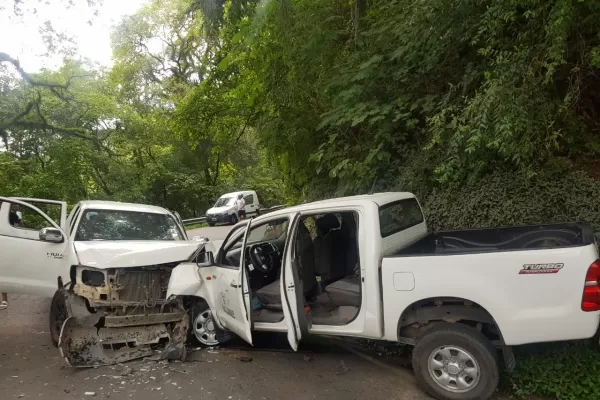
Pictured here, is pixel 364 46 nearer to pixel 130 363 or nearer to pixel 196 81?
pixel 130 363

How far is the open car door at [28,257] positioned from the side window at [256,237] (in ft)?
8.25

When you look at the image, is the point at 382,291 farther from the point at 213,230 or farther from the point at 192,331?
the point at 213,230

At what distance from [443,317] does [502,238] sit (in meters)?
1.48


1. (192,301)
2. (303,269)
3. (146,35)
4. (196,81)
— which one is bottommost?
(192,301)

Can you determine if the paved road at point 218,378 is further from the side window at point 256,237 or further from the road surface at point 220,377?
the side window at point 256,237

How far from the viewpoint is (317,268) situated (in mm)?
5090

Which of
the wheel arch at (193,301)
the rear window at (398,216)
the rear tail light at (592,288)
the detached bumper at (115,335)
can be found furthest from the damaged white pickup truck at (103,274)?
the rear tail light at (592,288)

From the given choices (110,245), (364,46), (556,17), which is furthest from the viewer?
(364,46)

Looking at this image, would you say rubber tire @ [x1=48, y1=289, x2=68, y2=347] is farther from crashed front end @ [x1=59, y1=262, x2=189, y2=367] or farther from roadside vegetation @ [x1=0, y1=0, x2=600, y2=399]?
roadside vegetation @ [x1=0, y1=0, x2=600, y2=399]

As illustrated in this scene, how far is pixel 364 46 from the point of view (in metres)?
7.41

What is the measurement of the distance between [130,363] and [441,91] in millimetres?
5940

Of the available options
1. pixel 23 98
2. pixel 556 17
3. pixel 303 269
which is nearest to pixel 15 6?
pixel 23 98

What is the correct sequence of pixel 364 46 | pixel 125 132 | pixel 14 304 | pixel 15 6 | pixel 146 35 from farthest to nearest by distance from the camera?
pixel 146 35 < pixel 125 132 < pixel 15 6 < pixel 14 304 < pixel 364 46

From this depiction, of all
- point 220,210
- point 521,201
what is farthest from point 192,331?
point 220,210
